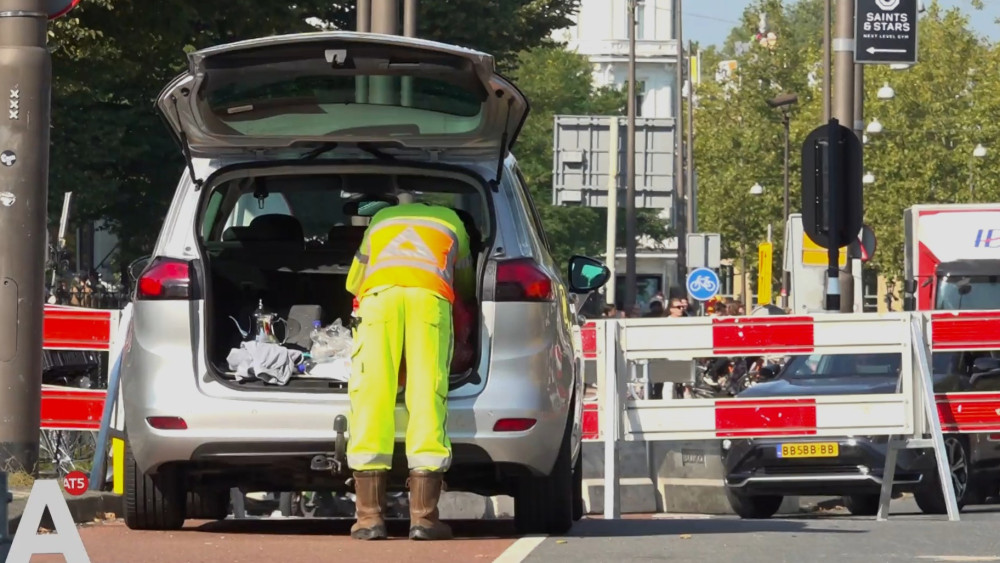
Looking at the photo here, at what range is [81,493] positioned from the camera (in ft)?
34.7

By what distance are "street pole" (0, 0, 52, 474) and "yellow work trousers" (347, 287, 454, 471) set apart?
213cm

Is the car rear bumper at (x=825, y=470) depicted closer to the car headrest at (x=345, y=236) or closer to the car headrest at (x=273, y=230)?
the car headrest at (x=345, y=236)

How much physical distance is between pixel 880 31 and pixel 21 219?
537 inches

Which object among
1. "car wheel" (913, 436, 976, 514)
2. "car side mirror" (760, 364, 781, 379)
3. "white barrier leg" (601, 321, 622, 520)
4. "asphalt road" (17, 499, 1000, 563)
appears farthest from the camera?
"car side mirror" (760, 364, 781, 379)

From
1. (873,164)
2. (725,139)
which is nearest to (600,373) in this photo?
(873,164)

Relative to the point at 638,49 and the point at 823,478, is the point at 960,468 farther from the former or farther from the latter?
the point at 638,49

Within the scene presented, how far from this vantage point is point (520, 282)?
916 cm

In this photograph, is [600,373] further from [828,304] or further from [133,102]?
[133,102]

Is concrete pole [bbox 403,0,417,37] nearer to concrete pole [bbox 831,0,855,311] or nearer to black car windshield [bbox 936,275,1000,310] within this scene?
concrete pole [bbox 831,0,855,311]

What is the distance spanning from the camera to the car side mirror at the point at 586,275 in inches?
412

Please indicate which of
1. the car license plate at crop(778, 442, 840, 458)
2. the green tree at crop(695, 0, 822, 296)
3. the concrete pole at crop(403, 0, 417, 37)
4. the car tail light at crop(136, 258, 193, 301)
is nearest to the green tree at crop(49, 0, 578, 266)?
the concrete pole at crop(403, 0, 417, 37)

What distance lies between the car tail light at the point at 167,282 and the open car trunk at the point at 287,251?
9 centimetres

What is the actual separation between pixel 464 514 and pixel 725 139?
66.2 m

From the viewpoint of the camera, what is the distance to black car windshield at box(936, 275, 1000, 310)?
27266 millimetres
